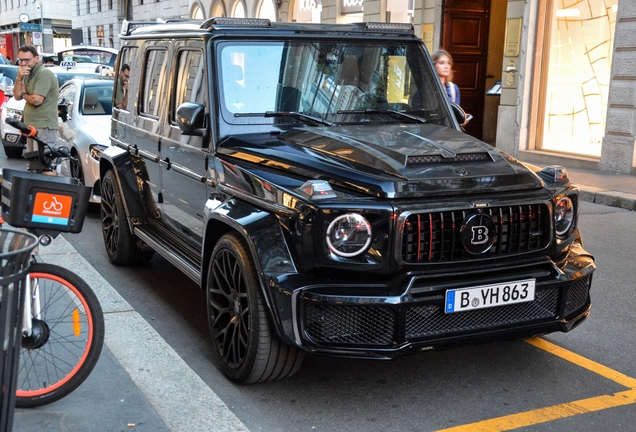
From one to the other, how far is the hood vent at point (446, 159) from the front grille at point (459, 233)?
35 centimetres

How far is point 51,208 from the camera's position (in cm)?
370

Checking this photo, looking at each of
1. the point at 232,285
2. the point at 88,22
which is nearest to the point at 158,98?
the point at 232,285

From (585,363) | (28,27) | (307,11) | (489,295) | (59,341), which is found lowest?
(585,363)

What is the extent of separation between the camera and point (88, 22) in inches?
1969

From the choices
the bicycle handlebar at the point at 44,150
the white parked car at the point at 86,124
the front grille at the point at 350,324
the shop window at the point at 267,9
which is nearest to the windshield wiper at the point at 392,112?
the front grille at the point at 350,324

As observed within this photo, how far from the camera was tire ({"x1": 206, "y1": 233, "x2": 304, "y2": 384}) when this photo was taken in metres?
3.75

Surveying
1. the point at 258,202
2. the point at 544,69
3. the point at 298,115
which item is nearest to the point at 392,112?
the point at 298,115

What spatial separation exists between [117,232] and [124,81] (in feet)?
4.10

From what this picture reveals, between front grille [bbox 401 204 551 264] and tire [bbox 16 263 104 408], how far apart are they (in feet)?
5.05

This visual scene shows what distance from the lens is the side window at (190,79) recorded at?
15.6 ft

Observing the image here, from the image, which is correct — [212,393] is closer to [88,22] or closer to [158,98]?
[158,98]

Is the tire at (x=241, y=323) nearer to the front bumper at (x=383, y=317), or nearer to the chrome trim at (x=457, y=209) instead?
the front bumper at (x=383, y=317)

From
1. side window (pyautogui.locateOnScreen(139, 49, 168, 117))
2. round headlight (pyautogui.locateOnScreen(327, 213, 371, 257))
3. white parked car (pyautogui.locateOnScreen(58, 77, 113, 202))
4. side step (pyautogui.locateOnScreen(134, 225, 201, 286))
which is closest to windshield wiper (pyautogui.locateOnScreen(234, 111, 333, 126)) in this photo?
side step (pyautogui.locateOnScreen(134, 225, 201, 286))

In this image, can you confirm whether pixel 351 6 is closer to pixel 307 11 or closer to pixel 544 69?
pixel 307 11
